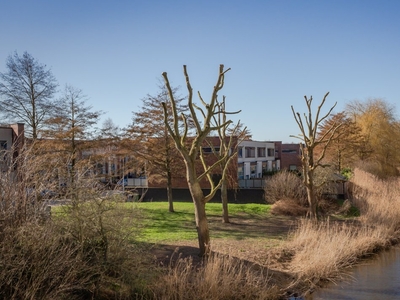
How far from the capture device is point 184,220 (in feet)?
65.1

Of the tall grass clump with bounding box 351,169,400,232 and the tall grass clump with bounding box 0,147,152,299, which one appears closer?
the tall grass clump with bounding box 0,147,152,299

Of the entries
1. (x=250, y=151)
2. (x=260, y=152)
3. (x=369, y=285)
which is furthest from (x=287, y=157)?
(x=369, y=285)

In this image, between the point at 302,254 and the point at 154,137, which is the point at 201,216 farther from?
the point at 154,137

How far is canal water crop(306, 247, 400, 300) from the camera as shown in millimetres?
10000

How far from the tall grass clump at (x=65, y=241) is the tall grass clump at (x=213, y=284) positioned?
1.70 feet

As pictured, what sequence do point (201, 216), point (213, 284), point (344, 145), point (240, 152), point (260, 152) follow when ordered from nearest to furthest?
point (213, 284) < point (201, 216) < point (344, 145) < point (240, 152) < point (260, 152)

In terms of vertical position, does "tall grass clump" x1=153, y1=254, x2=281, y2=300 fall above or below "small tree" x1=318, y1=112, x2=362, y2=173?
below

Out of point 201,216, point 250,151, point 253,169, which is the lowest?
point 201,216

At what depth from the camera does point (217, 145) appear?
3509 centimetres

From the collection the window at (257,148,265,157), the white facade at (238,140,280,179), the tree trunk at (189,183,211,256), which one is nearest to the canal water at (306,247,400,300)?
the tree trunk at (189,183,211,256)

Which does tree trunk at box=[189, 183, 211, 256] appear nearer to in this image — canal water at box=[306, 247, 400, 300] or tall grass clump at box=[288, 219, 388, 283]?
tall grass clump at box=[288, 219, 388, 283]

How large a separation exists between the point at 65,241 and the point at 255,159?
41.4 meters

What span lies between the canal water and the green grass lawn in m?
4.62

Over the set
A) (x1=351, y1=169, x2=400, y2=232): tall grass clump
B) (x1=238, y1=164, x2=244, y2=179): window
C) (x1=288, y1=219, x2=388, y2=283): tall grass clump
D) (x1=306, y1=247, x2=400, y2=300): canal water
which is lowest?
(x1=306, y1=247, x2=400, y2=300): canal water
